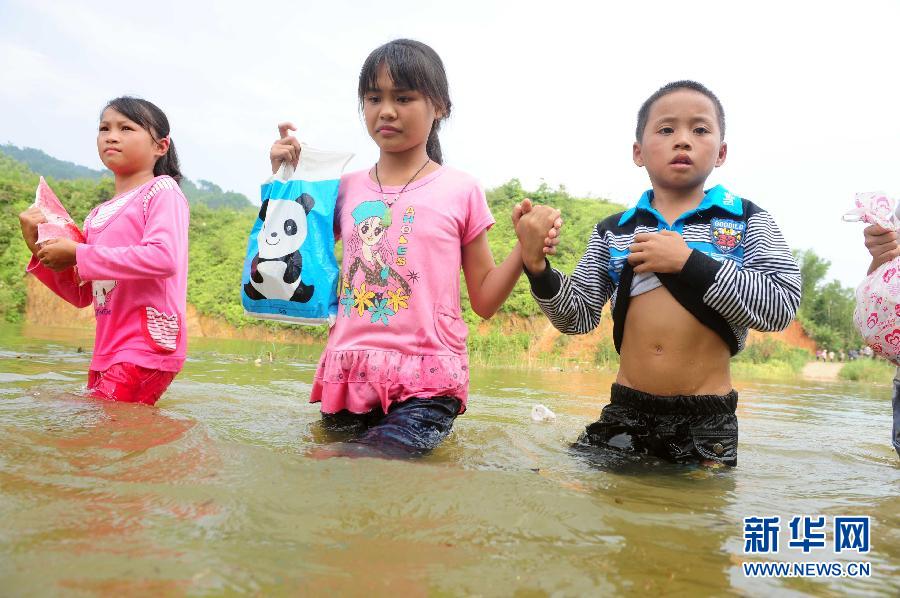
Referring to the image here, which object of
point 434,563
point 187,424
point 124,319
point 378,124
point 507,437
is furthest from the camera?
point 507,437

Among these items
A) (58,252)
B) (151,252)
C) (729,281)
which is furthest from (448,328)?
(58,252)

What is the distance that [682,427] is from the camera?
8.09ft

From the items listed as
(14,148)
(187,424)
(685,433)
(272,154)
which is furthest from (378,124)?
(14,148)

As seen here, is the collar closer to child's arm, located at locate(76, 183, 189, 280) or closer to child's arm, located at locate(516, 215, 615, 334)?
child's arm, located at locate(516, 215, 615, 334)

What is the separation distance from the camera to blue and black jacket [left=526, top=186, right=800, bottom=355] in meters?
2.34

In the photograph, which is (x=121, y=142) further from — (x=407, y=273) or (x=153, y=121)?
(x=407, y=273)

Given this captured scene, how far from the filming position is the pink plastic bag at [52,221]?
2.82m

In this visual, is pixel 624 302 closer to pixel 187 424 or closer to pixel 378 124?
pixel 378 124

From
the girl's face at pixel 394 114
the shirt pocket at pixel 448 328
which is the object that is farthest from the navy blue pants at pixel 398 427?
the girl's face at pixel 394 114

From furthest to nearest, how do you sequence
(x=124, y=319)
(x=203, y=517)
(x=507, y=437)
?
(x=507, y=437) < (x=124, y=319) < (x=203, y=517)

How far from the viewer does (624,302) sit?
2.61 m

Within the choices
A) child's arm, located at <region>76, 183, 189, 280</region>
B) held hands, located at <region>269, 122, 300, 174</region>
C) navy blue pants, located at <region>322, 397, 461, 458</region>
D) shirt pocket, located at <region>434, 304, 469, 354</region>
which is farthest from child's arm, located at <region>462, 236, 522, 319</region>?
child's arm, located at <region>76, 183, 189, 280</region>

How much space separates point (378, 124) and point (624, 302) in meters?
1.15

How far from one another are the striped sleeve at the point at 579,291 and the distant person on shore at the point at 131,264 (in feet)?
4.92
